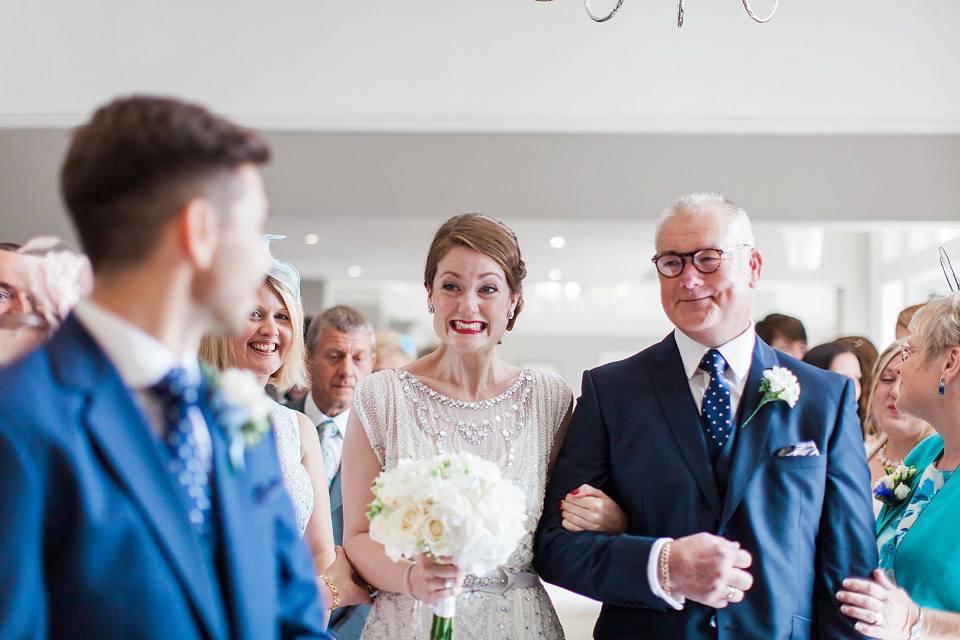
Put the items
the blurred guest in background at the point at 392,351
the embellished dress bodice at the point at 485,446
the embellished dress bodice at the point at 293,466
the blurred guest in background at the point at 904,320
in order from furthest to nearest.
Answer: the blurred guest in background at the point at 392,351
the blurred guest in background at the point at 904,320
the embellished dress bodice at the point at 293,466
the embellished dress bodice at the point at 485,446

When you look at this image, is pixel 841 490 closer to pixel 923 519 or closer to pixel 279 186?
pixel 923 519

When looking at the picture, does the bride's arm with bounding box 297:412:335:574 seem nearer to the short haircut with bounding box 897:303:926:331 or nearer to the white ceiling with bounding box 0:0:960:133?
the short haircut with bounding box 897:303:926:331

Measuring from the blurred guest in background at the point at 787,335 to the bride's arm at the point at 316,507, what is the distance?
293cm

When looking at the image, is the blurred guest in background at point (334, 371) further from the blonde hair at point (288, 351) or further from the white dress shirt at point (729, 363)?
the white dress shirt at point (729, 363)

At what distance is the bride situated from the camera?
252 cm

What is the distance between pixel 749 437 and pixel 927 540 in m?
0.62

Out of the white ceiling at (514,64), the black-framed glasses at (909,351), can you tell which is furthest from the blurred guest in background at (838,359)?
the white ceiling at (514,64)

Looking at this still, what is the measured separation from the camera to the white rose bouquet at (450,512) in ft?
5.98

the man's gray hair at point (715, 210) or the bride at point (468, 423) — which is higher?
the man's gray hair at point (715, 210)

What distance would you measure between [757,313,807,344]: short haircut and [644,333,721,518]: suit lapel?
8.85 ft

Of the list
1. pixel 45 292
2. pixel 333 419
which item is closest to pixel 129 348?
pixel 45 292

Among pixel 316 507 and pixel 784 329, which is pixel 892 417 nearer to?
pixel 784 329

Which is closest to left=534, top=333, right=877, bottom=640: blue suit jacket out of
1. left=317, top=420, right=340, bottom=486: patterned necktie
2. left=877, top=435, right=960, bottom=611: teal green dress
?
left=877, top=435, right=960, bottom=611: teal green dress

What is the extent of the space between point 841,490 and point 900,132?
5.57 m
